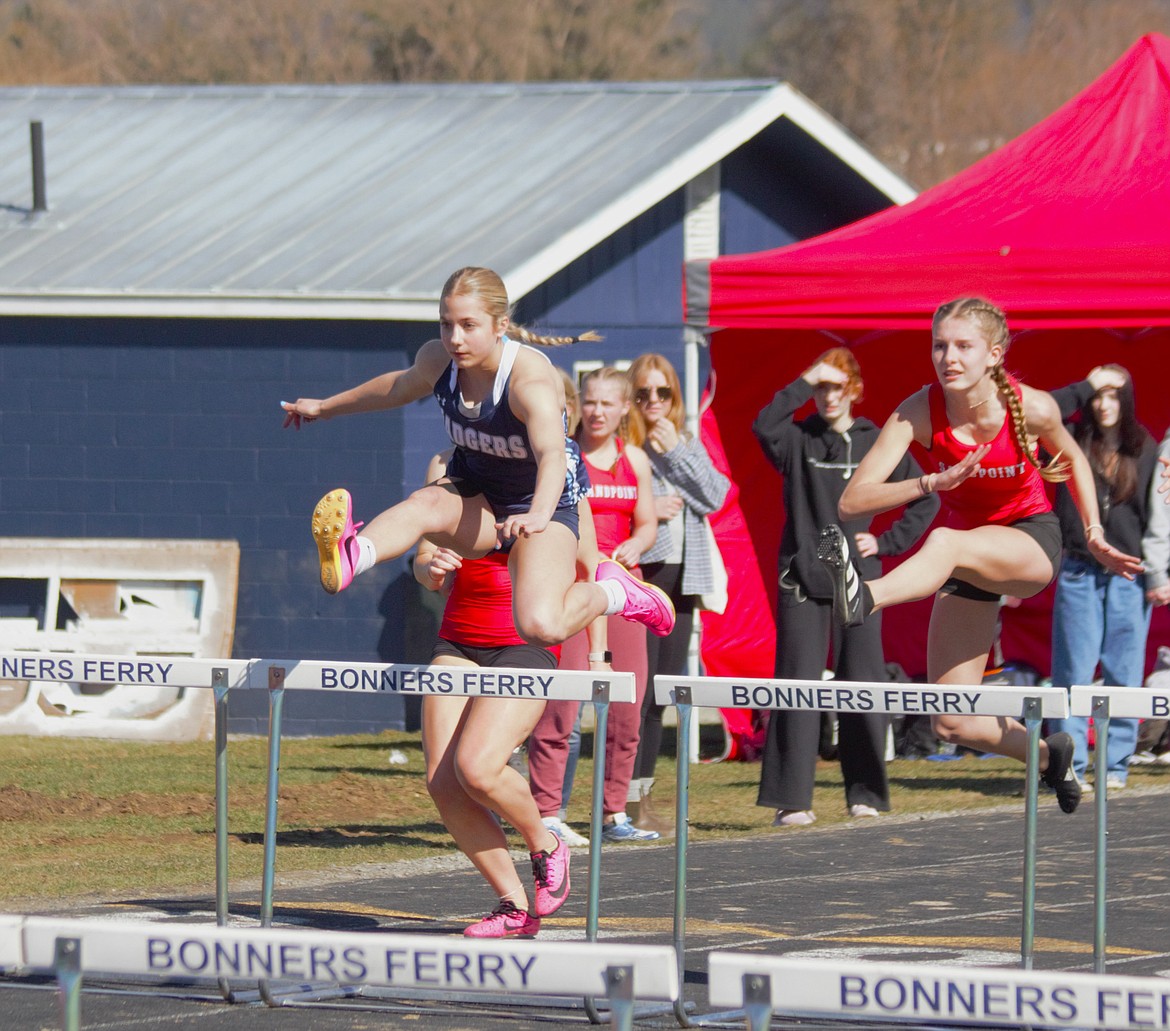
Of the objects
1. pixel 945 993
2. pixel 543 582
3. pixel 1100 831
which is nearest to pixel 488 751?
pixel 543 582

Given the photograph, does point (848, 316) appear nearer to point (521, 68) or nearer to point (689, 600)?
point (689, 600)

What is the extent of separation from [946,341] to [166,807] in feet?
17.4

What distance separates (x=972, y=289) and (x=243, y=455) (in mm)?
5414

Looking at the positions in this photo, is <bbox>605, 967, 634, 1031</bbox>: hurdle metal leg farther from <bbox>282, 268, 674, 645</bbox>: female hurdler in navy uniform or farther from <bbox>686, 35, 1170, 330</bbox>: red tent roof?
<bbox>686, 35, 1170, 330</bbox>: red tent roof

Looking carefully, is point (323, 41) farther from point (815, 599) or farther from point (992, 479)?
point (992, 479)

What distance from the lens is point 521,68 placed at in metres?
41.2

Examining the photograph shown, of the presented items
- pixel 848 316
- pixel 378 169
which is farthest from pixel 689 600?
pixel 378 169

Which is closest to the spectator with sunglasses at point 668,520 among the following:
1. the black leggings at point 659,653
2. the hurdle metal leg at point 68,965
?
the black leggings at point 659,653

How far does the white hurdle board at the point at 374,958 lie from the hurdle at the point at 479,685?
1967 millimetres

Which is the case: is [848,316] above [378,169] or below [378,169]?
below

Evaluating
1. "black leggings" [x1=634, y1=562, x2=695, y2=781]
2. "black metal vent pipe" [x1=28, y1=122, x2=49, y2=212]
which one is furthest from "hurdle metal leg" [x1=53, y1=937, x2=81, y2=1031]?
"black metal vent pipe" [x1=28, y1=122, x2=49, y2=212]

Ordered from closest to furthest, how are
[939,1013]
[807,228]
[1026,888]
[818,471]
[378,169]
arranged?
[939,1013] → [1026,888] → [818,471] → [378,169] → [807,228]

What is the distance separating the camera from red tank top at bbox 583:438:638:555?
→ 9430 millimetres

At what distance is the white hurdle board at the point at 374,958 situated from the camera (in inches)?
143
